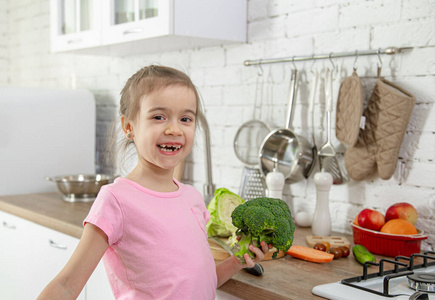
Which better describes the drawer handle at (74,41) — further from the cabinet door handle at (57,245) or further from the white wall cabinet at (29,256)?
the cabinet door handle at (57,245)

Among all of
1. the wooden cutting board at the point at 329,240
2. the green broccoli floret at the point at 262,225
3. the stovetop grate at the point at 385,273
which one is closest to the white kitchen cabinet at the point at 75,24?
the wooden cutting board at the point at 329,240

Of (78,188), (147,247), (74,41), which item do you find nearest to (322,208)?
(147,247)

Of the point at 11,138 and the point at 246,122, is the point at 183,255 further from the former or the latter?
the point at 11,138

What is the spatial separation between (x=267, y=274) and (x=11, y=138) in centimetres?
172

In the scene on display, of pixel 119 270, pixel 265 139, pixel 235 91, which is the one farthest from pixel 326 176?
pixel 119 270

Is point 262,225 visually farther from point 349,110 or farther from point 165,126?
point 349,110

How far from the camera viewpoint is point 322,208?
176 centimetres

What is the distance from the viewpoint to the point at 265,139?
1947mm

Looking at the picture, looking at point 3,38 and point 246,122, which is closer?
point 246,122

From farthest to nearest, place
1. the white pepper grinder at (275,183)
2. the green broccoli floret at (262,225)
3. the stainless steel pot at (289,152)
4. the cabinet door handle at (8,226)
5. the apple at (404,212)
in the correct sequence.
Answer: the cabinet door handle at (8,226), the stainless steel pot at (289,152), the white pepper grinder at (275,183), the apple at (404,212), the green broccoli floret at (262,225)

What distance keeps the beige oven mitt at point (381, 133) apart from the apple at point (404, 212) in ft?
0.44

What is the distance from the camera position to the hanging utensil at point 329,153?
183cm

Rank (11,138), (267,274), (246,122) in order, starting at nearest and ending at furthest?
1. (267,274)
2. (246,122)
3. (11,138)

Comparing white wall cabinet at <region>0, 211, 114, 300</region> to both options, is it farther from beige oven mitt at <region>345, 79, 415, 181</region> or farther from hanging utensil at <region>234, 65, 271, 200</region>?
beige oven mitt at <region>345, 79, 415, 181</region>
